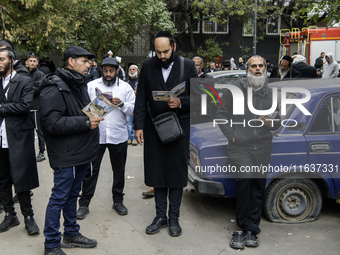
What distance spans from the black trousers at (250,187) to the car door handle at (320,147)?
593 mm

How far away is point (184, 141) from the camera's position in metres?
4.74

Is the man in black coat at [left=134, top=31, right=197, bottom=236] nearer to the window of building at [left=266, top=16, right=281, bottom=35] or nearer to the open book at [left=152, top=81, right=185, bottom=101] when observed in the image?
the open book at [left=152, top=81, right=185, bottom=101]

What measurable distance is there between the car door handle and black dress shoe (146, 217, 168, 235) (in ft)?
6.42

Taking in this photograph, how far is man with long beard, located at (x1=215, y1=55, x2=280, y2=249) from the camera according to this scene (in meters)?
4.45

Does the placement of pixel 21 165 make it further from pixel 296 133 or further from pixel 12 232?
pixel 296 133

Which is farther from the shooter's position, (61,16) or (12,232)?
(61,16)

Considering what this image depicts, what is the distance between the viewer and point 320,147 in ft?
15.6

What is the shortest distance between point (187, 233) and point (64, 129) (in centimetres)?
198

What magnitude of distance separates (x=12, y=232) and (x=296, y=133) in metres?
3.53

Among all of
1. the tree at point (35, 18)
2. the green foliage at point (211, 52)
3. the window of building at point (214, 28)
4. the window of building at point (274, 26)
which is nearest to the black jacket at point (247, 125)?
the tree at point (35, 18)

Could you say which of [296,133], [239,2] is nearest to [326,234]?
[296,133]

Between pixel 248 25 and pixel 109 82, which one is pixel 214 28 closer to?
pixel 248 25

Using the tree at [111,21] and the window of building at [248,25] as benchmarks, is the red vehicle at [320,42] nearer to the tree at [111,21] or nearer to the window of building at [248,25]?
the tree at [111,21]

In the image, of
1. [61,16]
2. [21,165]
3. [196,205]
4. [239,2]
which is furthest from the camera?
[239,2]
